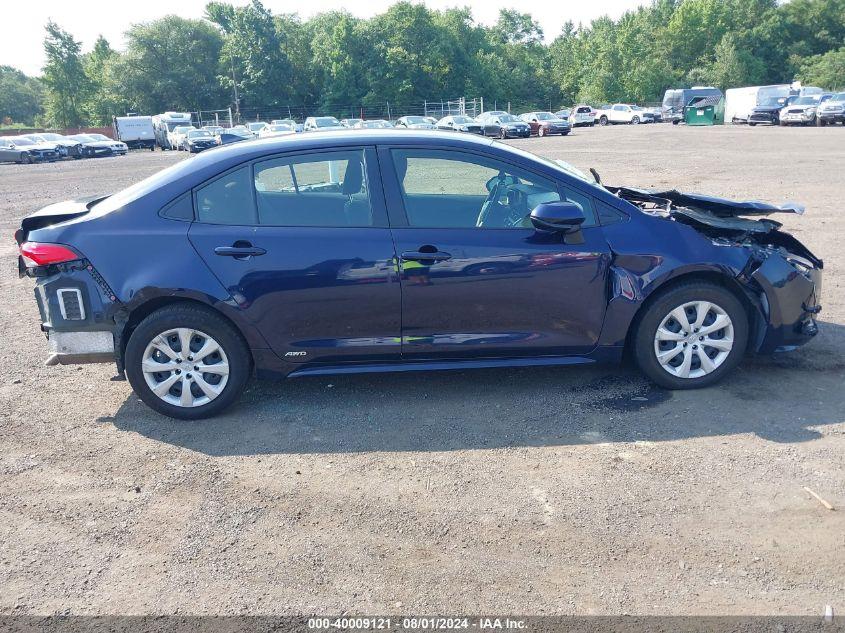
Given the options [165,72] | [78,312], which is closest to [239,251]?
[78,312]

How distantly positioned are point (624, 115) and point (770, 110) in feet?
60.7

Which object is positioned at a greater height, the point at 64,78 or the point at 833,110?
the point at 64,78

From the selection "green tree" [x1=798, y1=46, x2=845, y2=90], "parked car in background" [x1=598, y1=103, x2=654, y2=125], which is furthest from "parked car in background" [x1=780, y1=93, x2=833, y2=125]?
"green tree" [x1=798, y1=46, x2=845, y2=90]

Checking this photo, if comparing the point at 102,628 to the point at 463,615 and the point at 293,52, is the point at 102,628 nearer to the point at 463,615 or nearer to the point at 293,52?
the point at 463,615

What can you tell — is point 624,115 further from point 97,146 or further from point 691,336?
point 691,336

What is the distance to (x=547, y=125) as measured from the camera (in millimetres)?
44188

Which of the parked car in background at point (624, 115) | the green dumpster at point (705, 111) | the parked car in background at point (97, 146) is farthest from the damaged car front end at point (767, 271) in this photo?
the parked car in background at point (624, 115)

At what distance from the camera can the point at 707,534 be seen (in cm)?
322

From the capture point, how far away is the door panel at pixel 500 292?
438 cm

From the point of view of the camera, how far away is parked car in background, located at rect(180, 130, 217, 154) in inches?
1524

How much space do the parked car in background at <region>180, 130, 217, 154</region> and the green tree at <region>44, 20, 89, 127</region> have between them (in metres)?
45.3

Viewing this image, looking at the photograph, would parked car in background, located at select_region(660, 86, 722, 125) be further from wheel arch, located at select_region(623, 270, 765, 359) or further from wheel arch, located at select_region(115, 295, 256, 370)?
wheel arch, located at select_region(115, 295, 256, 370)

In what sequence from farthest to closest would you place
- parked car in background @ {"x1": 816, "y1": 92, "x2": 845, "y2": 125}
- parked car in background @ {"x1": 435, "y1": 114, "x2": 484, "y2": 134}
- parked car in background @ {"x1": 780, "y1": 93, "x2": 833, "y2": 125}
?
1. parked car in background @ {"x1": 435, "y1": 114, "x2": 484, "y2": 134}
2. parked car in background @ {"x1": 780, "y1": 93, "x2": 833, "y2": 125}
3. parked car in background @ {"x1": 816, "y1": 92, "x2": 845, "y2": 125}

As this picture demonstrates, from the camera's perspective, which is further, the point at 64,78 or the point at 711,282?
the point at 64,78
